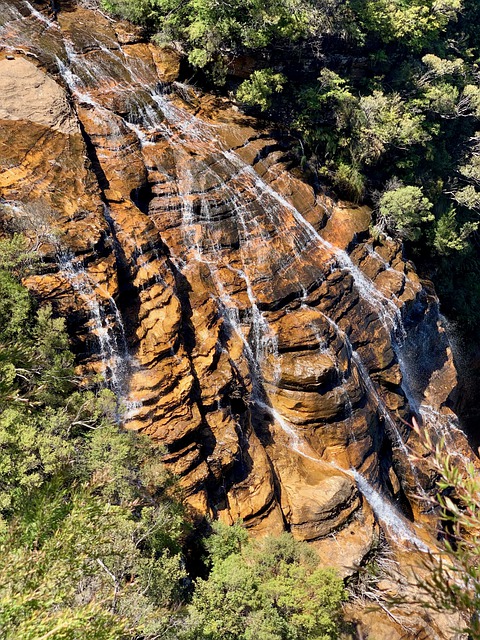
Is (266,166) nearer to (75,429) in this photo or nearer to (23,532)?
(75,429)

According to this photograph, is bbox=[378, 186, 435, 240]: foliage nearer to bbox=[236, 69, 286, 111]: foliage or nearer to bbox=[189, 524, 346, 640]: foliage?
bbox=[236, 69, 286, 111]: foliage

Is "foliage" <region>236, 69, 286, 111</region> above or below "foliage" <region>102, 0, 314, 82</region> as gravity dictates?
below

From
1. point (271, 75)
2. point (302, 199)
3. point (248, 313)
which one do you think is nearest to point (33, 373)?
point (248, 313)

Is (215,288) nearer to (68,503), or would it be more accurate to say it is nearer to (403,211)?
(68,503)

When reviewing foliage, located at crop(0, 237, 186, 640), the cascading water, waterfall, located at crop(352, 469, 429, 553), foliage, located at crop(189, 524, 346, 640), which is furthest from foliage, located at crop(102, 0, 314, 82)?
foliage, located at crop(189, 524, 346, 640)

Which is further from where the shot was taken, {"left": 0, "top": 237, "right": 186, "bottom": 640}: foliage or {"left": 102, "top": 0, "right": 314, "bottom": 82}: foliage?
{"left": 102, "top": 0, "right": 314, "bottom": 82}: foliage
